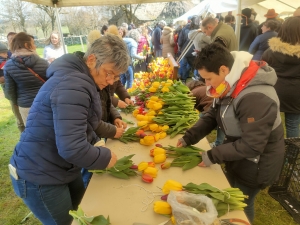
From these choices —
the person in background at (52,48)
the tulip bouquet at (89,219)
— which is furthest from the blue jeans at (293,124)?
the person in background at (52,48)

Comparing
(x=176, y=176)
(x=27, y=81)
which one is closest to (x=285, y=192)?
(x=176, y=176)

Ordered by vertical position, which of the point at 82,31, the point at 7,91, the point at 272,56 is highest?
the point at 272,56

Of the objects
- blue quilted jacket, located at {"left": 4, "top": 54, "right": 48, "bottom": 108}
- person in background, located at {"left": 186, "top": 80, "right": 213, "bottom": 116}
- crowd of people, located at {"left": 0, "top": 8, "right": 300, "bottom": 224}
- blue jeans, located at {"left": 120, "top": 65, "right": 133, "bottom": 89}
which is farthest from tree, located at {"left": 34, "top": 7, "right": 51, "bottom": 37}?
crowd of people, located at {"left": 0, "top": 8, "right": 300, "bottom": 224}

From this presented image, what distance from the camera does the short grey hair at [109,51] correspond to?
134 centimetres

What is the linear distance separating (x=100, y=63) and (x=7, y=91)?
9.32 feet

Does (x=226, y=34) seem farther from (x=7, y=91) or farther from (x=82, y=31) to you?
(x=82, y=31)

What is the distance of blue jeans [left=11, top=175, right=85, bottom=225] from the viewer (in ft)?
4.91

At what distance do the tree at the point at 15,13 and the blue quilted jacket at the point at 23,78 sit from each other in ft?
50.4

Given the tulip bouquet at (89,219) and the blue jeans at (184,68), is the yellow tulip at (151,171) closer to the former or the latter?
the tulip bouquet at (89,219)

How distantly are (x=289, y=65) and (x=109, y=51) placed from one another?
2640 mm

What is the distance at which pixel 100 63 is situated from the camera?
1.37 meters

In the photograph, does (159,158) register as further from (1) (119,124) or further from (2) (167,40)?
(2) (167,40)

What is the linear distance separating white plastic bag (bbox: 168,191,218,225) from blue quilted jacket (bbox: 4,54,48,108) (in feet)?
9.64

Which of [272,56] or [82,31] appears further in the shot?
[82,31]
